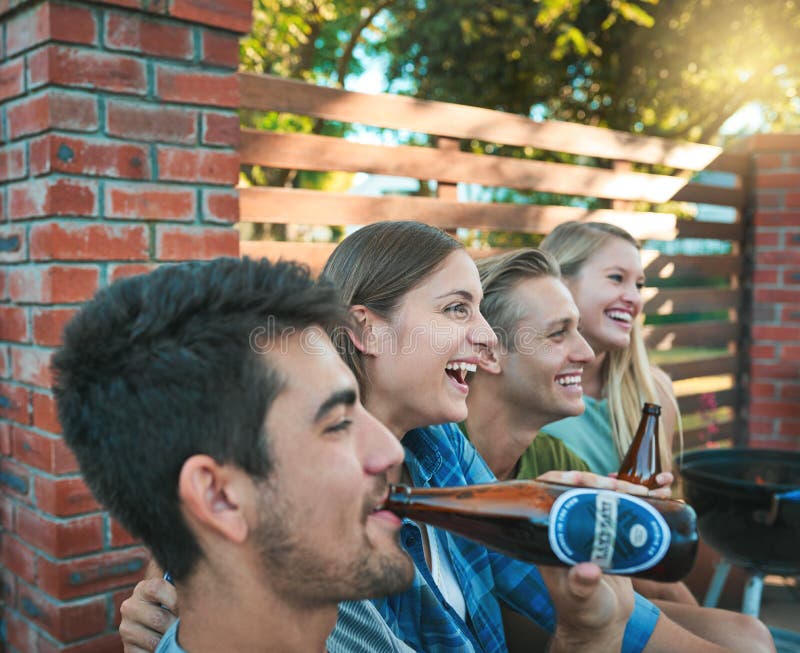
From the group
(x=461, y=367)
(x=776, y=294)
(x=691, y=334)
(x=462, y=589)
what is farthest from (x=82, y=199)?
(x=776, y=294)

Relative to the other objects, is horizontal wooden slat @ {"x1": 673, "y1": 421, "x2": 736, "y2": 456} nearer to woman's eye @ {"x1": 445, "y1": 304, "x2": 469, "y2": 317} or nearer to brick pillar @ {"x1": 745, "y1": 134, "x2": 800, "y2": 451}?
brick pillar @ {"x1": 745, "y1": 134, "x2": 800, "y2": 451}

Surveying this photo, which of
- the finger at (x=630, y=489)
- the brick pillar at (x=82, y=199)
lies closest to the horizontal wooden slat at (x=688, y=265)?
the brick pillar at (x=82, y=199)

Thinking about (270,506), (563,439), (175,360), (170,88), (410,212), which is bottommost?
(563,439)

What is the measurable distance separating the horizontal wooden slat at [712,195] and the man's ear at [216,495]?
437 centimetres

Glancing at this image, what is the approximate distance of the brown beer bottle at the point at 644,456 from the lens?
230cm

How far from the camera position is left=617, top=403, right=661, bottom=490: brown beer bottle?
2305 mm

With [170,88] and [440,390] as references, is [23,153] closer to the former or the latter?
[170,88]

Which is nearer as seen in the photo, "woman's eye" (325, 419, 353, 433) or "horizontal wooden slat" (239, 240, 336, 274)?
"woman's eye" (325, 419, 353, 433)

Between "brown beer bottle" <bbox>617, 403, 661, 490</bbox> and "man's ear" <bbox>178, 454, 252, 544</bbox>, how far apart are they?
154 cm

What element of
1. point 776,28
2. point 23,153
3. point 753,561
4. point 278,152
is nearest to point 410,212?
point 278,152

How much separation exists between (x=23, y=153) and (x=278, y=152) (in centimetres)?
94

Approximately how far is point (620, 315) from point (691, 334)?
247 cm

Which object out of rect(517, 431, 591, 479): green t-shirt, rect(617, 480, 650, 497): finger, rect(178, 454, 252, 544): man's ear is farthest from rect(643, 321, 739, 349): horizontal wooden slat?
rect(178, 454, 252, 544): man's ear

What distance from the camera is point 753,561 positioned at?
2.46 meters
